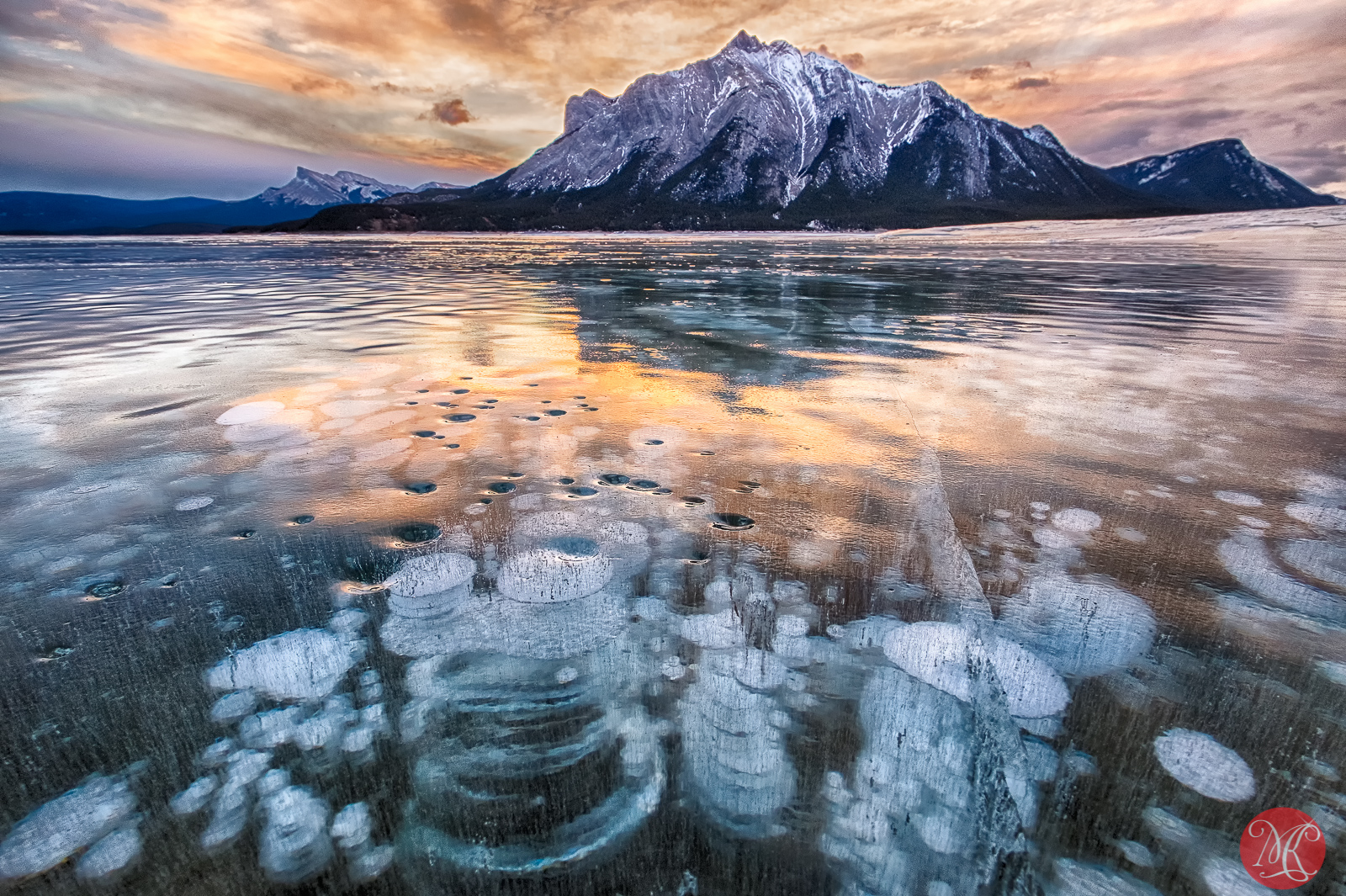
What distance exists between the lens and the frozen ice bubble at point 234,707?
218cm

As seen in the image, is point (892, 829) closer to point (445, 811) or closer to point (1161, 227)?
point (445, 811)

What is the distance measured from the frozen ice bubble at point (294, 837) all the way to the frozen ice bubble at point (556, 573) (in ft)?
3.73

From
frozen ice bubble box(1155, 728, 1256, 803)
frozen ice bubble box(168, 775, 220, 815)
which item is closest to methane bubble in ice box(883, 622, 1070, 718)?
frozen ice bubble box(1155, 728, 1256, 803)

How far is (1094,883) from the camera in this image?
1652mm

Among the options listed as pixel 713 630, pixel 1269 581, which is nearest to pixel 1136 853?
pixel 713 630

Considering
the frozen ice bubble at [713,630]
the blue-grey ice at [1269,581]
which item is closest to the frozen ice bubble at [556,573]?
the frozen ice bubble at [713,630]

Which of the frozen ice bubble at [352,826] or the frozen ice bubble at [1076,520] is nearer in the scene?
the frozen ice bubble at [352,826]

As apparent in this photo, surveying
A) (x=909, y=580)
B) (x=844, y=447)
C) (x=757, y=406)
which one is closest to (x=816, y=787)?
(x=909, y=580)

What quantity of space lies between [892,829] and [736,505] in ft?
6.76

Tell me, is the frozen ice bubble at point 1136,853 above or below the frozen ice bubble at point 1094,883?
above

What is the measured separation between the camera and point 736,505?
12.1 ft

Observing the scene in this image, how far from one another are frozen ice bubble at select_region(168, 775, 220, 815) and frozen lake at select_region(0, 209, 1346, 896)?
0.01m

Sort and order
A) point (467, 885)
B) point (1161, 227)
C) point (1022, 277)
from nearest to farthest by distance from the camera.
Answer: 1. point (467, 885)
2. point (1022, 277)
3. point (1161, 227)

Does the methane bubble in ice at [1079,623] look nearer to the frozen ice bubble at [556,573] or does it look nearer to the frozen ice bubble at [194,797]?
the frozen ice bubble at [556,573]
